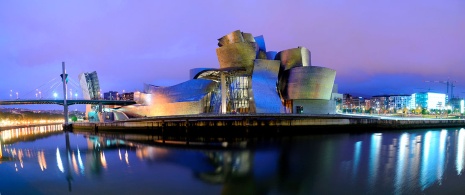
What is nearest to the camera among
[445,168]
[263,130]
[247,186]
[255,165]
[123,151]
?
[247,186]

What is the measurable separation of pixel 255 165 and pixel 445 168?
8.46 m

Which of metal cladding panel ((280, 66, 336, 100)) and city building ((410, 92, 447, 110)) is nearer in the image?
metal cladding panel ((280, 66, 336, 100))

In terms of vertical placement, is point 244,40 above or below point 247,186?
above

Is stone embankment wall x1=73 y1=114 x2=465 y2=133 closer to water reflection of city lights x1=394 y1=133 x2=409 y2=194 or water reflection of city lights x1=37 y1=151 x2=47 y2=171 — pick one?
water reflection of city lights x1=394 y1=133 x2=409 y2=194

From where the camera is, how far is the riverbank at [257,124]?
96.7ft

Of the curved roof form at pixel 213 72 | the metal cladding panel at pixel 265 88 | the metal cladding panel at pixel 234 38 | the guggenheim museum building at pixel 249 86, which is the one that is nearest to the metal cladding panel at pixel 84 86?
the guggenheim museum building at pixel 249 86

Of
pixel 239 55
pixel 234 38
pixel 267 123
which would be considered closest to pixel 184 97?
pixel 239 55

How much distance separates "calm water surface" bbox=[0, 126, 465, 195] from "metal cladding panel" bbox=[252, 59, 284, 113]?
1565 cm

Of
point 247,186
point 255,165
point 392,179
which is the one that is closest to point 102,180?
point 247,186

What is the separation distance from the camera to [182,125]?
32.4m

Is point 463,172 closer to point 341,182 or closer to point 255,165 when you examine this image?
point 341,182

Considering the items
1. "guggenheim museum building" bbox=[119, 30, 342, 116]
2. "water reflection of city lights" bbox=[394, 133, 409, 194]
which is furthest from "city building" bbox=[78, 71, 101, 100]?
"water reflection of city lights" bbox=[394, 133, 409, 194]

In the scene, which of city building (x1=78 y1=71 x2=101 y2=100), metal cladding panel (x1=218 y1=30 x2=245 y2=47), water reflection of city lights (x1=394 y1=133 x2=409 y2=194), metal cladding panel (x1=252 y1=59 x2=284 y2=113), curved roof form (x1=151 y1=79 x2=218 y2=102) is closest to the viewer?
water reflection of city lights (x1=394 y1=133 x2=409 y2=194)

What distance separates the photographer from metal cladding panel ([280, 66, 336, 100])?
3575 centimetres
